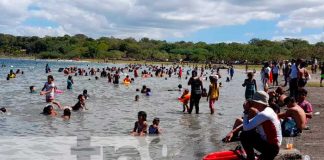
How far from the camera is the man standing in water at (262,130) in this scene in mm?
7410

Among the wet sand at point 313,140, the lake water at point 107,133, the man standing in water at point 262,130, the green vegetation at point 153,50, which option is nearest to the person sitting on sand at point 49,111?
the lake water at point 107,133

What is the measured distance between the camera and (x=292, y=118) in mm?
11000

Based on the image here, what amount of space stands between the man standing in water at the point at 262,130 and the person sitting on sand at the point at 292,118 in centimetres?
254

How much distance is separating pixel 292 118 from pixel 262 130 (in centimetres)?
371

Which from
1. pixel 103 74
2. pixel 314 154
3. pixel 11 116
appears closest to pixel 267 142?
pixel 314 154

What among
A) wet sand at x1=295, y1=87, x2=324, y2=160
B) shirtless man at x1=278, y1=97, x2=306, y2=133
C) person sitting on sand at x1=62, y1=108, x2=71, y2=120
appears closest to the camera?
wet sand at x1=295, y1=87, x2=324, y2=160

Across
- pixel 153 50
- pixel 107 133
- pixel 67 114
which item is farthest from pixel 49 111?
pixel 153 50

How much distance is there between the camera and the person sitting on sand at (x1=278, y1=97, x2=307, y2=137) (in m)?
10.5

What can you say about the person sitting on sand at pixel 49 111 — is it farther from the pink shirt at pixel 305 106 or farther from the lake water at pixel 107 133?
the pink shirt at pixel 305 106

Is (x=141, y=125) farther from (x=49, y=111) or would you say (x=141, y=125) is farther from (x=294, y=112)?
(x=49, y=111)

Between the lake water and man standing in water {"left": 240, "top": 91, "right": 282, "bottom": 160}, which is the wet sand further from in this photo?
man standing in water {"left": 240, "top": 91, "right": 282, "bottom": 160}

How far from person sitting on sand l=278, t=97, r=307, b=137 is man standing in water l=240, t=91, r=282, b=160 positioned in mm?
2538

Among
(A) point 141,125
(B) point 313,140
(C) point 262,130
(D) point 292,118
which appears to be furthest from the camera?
(A) point 141,125

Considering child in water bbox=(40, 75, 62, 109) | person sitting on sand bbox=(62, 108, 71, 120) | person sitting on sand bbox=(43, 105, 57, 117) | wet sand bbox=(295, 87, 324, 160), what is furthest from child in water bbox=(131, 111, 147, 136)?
child in water bbox=(40, 75, 62, 109)
